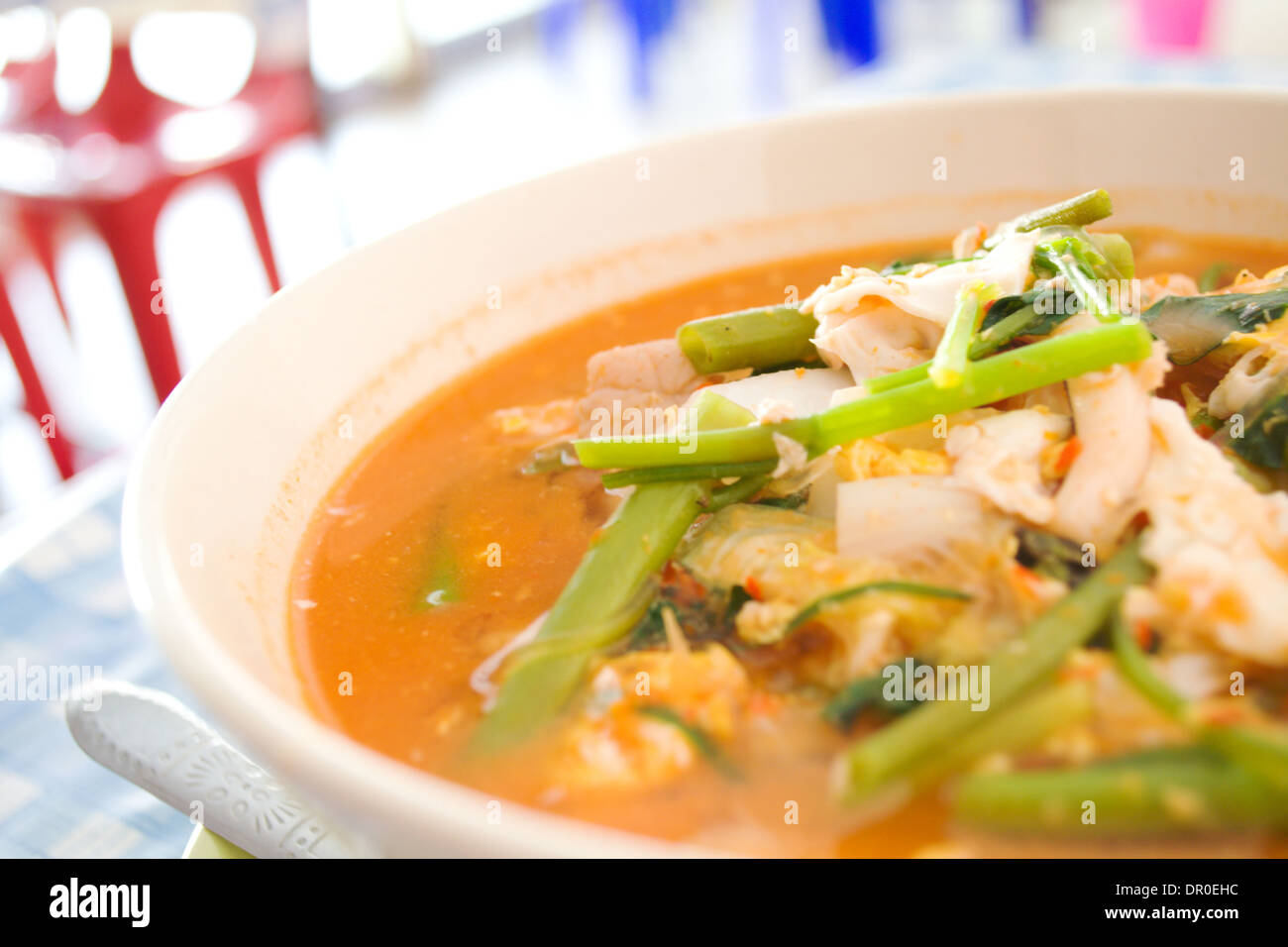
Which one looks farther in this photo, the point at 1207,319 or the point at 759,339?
the point at 759,339

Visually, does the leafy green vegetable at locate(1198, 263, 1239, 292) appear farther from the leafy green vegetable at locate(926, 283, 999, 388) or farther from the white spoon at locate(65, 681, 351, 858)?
the white spoon at locate(65, 681, 351, 858)

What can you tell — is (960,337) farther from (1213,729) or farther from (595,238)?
(595,238)

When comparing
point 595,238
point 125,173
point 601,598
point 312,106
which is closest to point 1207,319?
point 601,598

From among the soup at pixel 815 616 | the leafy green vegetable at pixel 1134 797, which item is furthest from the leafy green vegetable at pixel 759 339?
the leafy green vegetable at pixel 1134 797

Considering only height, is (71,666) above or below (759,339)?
below

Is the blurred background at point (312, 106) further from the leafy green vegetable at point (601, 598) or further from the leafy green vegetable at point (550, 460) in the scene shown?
the leafy green vegetable at point (601, 598)
